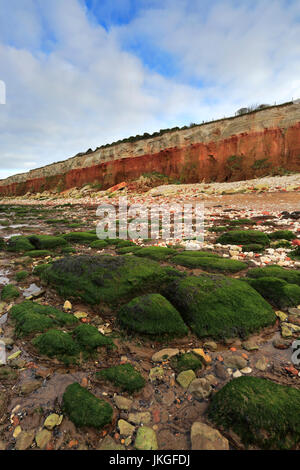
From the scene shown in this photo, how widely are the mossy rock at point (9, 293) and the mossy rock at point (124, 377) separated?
3.21 metres

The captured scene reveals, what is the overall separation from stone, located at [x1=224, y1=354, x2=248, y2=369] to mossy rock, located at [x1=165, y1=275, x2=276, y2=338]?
1.23ft

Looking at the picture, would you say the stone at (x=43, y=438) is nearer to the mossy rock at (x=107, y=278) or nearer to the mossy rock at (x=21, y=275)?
the mossy rock at (x=107, y=278)

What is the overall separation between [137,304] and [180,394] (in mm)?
1539

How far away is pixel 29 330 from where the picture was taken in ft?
12.2

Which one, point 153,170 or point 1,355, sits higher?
point 153,170

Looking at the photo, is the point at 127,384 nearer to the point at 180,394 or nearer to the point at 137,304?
the point at 180,394

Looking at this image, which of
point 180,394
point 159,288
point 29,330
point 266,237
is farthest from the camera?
point 266,237

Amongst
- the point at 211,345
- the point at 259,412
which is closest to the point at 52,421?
the point at 259,412

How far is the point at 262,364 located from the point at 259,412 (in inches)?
39.2

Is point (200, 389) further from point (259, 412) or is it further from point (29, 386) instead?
point (29, 386)

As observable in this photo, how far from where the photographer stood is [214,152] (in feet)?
117

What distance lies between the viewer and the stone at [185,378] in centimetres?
288
